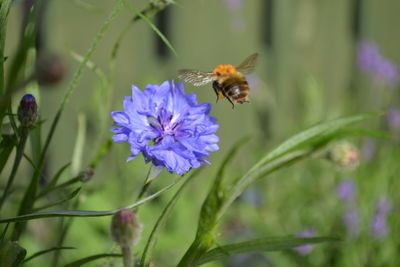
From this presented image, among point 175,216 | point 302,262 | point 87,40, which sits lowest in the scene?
point 302,262

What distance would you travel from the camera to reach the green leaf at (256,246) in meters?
0.66

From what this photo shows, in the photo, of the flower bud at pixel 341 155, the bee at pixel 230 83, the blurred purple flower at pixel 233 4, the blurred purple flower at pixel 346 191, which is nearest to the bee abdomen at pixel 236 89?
the bee at pixel 230 83

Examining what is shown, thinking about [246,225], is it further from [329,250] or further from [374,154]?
[374,154]

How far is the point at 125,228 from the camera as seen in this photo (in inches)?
23.5

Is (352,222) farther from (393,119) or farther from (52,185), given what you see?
(52,185)

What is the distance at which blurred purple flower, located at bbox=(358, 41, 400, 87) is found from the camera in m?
2.87

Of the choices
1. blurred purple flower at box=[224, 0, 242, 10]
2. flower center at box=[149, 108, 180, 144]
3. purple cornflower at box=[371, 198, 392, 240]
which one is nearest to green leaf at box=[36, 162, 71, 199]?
flower center at box=[149, 108, 180, 144]

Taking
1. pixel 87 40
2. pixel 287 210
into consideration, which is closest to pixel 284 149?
pixel 87 40

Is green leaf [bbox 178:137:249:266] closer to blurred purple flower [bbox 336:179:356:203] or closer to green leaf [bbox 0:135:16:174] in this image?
green leaf [bbox 0:135:16:174]

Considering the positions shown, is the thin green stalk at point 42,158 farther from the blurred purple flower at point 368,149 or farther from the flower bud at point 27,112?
the blurred purple flower at point 368,149

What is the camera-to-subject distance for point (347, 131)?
2.60 ft

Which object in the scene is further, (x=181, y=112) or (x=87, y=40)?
(x=87, y=40)

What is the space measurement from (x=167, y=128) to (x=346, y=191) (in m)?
1.62

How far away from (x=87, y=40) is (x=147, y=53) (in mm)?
Answer: 369
